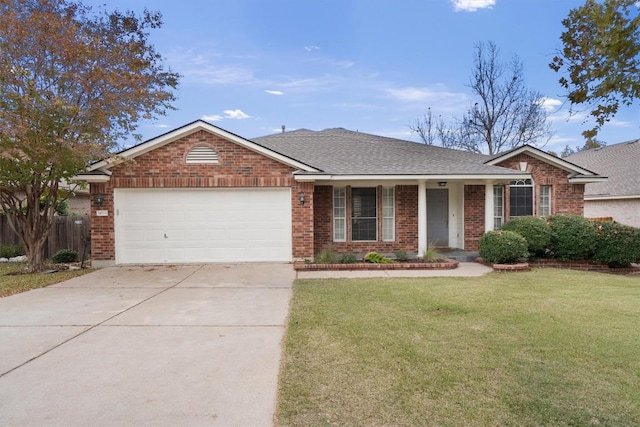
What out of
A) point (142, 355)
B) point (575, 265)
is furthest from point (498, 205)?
point (142, 355)

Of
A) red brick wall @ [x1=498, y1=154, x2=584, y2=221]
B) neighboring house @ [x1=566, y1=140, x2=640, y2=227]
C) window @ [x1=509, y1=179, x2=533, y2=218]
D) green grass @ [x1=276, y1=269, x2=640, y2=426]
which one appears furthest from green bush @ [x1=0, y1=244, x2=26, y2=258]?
neighboring house @ [x1=566, y1=140, x2=640, y2=227]

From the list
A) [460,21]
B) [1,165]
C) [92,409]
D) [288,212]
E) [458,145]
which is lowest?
[92,409]

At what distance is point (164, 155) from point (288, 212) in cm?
380

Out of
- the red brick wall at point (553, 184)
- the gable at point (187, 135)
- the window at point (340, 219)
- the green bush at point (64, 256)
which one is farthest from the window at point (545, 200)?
the green bush at point (64, 256)

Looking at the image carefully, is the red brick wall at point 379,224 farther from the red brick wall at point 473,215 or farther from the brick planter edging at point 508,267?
the brick planter edging at point 508,267

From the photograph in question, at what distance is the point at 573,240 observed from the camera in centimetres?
1100

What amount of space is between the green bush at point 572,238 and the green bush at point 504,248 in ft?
3.75

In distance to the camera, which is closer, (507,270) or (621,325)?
(621,325)

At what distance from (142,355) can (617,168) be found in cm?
2502

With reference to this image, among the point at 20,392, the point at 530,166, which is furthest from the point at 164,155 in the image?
the point at 530,166

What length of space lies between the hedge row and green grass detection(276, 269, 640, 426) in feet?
11.0

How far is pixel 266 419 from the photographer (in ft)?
10.2

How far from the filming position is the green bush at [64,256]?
39.9 ft

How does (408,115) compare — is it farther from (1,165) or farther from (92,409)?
(92,409)
